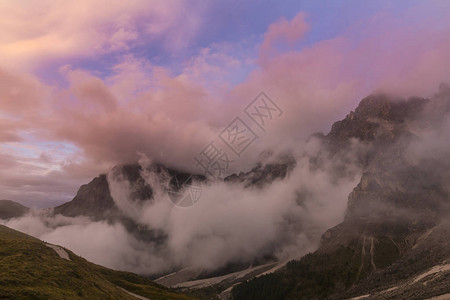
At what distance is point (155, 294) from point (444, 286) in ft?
567

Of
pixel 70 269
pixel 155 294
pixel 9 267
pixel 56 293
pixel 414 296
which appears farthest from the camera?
pixel 414 296

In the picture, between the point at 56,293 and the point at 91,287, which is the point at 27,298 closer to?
the point at 56,293

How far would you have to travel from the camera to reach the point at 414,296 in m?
189

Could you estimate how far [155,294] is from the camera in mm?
176000

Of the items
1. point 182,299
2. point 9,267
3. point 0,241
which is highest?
point 0,241

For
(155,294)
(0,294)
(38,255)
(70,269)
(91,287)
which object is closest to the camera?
(0,294)

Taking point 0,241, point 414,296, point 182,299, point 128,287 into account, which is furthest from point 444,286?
point 0,241

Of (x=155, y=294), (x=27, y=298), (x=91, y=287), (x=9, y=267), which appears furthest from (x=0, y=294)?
(x=155, y=294)

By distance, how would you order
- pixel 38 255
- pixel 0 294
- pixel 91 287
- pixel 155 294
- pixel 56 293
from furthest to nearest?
pixel 155 294 < pixel 38 255 < pixel 91 287 < pixel 56 293 < pixel 0 294

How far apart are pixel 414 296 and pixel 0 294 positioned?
217597 millimetres

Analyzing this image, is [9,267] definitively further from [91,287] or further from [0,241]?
[0,241]

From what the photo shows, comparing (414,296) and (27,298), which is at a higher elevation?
(27,298)

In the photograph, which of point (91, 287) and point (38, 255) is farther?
point (38, 255)

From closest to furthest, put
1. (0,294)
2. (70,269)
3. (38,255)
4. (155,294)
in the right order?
(0,294) → (70,269) → (38,255) → (155,294)
